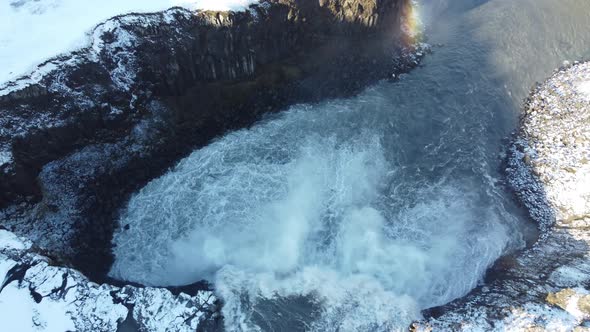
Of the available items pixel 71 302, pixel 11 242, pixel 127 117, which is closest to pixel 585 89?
pixel 127 117

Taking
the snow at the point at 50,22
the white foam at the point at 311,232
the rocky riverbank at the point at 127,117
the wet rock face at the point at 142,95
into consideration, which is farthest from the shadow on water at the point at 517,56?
the snow at the point at 50,22

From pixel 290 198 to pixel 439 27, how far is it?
1668cm

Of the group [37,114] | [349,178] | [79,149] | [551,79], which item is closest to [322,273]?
[349,178]

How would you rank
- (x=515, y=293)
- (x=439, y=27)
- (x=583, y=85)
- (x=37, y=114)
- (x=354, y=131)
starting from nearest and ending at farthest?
1. (x=515, y=293)
2. (x=37, y=114)
3. (x=354, y=131)
4. (x=583, y=85)
5. (x=439, y=27)

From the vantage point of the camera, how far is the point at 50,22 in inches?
741

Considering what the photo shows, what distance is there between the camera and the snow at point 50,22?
1742cm

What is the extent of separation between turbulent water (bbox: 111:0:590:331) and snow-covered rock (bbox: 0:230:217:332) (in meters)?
1.37

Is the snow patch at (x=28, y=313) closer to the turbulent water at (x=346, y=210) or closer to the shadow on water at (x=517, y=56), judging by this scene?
the turbulent water at (x=346, y=210)

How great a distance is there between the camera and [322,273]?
681 inches

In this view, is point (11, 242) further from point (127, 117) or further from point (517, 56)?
point (517, 56)

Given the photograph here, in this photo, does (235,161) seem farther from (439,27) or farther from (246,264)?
(439,27)

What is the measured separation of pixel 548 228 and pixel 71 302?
65.8ft

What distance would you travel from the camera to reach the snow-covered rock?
1454cm

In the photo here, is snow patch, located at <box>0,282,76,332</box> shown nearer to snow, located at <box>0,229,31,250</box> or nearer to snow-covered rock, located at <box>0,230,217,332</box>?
snow-covered rock, located at <box>0,230,217,332</box>
